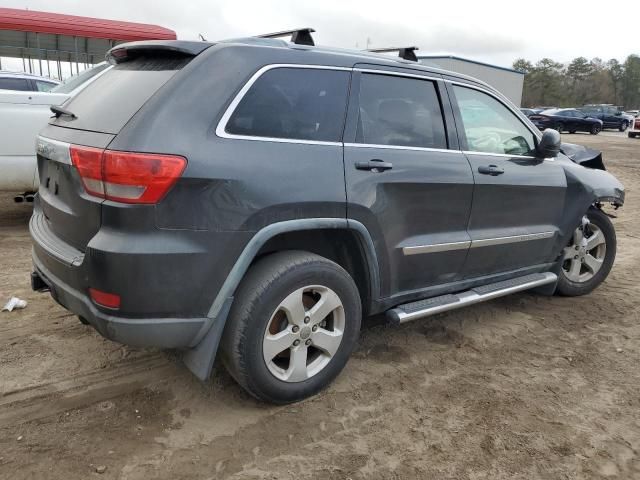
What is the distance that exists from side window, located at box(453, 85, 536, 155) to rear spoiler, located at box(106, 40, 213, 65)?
1.83 m

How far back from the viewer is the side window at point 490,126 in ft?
12.2

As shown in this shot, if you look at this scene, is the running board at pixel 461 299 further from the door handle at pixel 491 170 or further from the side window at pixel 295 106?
the side window at pixel 295 106

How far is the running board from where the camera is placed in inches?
130

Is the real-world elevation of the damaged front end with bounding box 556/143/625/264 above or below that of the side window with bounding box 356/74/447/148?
below

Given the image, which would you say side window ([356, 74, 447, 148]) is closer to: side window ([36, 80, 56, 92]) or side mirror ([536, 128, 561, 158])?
side mirror ([536, 128, 561, 158])

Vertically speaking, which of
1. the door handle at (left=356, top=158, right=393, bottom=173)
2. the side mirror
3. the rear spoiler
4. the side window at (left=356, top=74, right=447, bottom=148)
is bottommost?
the door handle at (left=356, top=158, right=393, bottom=173)

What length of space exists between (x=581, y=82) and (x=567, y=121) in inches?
2338

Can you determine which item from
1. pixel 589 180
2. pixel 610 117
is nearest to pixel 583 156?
pixel 589 180

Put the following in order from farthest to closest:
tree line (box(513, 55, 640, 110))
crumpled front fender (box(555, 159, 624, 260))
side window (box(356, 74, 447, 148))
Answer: tree line (box(513, 55, 640, 110)) < crumpled front fender (box(555, 159, 624, 260)) < side window (box(356, 74, 447, 148))

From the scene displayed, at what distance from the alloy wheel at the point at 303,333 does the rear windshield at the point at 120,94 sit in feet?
3.94

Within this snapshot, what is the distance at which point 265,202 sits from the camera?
8.50 feet

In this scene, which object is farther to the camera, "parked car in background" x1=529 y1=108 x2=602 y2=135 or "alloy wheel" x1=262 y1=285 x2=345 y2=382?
"parked car in background" x1=529 y1=108 x2=602 y2=135

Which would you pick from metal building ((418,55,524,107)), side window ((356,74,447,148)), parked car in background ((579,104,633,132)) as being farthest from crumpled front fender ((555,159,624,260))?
parked car in background ((579,104,633,132))

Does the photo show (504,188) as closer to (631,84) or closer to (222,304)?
(222,304)
